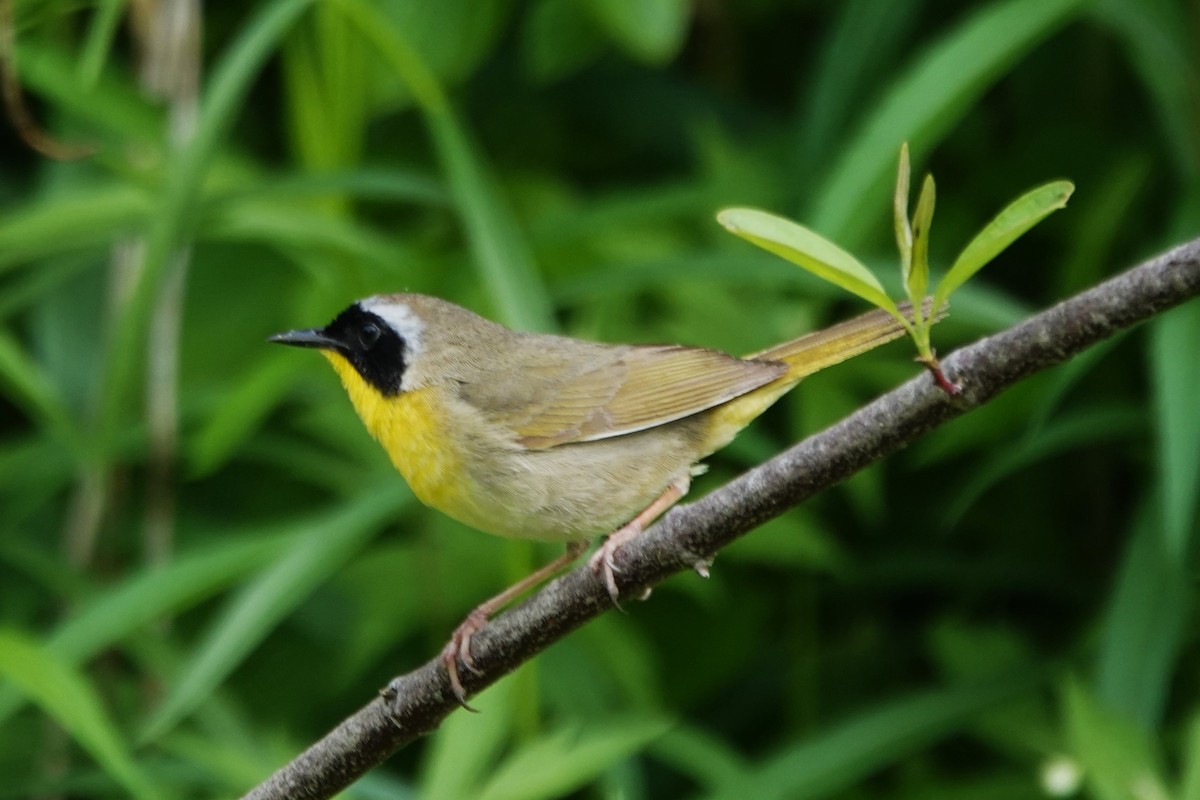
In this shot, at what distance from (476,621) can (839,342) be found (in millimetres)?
796

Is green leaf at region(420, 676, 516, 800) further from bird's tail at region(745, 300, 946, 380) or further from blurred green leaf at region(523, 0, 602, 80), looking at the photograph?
blurred green leaf at region(523, 0, 602, 80)

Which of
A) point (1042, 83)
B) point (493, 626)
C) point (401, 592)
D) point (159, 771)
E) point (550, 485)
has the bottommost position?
point (493, 626)

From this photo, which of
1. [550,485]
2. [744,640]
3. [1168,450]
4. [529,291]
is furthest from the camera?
[744,640]

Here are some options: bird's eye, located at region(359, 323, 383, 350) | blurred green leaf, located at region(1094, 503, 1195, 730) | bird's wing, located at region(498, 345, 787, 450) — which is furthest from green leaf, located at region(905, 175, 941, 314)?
blurred green leaf, located at region(1094, 503, 1195, 730)

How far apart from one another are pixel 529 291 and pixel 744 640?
1.49m

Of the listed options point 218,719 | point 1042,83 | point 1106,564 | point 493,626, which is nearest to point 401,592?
point 218,719

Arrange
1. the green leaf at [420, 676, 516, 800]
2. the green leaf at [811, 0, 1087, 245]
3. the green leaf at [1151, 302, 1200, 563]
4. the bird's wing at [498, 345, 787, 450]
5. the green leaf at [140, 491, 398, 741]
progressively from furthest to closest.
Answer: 1. the green leaf at [811, 0, 1087, 245]
2. the green leaf at [140, 491, 398, 741]
3. the green leaf at [1151, 302, 1200, 563]
4. the bird's wing at [498, 345, 787, 450]
5. the green leaf at [420, 676, 516, 800]

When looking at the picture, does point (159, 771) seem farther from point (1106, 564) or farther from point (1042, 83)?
point (1042, 83)

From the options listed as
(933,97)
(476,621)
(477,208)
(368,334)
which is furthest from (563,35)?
(476,621)

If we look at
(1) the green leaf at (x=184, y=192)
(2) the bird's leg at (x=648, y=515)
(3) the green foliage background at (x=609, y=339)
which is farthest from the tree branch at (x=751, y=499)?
(1) the green leaf at (x=184, y=192)

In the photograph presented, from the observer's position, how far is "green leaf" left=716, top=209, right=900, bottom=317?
1.47 metres

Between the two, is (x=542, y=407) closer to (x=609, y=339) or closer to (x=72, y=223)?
(x=609, y=339)

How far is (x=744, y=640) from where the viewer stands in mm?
4312

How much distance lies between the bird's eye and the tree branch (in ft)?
3.63
